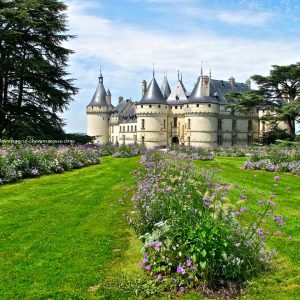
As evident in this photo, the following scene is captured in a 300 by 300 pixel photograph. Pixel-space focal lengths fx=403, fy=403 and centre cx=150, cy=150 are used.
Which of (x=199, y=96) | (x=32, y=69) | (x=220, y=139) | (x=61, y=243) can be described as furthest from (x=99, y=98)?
(x=61, y=243)

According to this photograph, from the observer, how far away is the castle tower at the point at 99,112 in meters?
59.0

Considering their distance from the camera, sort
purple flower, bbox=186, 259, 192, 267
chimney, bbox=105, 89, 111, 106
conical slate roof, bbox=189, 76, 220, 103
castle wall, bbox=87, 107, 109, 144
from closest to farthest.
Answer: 1. purple flower, bbox=186, 259, 192, 267
2. conical slate roof, bbox=189, 76, 220, 103
3. castle wall, bbox=87, 107, 109, 144
4. chimney, bbox=105, 89, 111, 106

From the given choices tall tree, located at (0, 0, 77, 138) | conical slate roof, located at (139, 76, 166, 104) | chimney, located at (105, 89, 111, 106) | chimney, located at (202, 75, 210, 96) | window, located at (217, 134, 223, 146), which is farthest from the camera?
chimney, located at (105, 89, 111, 106)

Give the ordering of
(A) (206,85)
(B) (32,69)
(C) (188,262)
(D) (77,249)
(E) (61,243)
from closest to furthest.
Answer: (C) (188,262)
(D) (77,249)
(E) (61,243)
(B) (32,69)
(A) (206,85)

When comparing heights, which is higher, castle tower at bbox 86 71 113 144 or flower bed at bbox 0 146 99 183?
castle tower at bbox 86 71 113 144

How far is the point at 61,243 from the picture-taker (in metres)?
5.64

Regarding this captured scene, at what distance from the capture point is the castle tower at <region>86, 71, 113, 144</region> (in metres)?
59.0

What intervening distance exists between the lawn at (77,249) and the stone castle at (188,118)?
32293mm

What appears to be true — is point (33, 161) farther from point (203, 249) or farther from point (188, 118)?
point (188, 118)

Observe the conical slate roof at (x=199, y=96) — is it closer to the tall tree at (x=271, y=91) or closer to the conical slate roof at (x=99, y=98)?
the tall tree at (x=271, y=91)

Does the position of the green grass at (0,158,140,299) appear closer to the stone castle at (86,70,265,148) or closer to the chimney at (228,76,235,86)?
the stone castle at (86,70,265,148)

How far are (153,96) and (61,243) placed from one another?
42.6 metres

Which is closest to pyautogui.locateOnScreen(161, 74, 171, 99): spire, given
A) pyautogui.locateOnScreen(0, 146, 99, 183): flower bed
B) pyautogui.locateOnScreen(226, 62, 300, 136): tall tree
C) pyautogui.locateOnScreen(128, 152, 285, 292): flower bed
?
pyautogui.locateOnScreen(226, 62, 300, 136): tall tree

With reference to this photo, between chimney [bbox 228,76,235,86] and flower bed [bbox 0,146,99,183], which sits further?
chimney [bbox 228,76,235,86]
